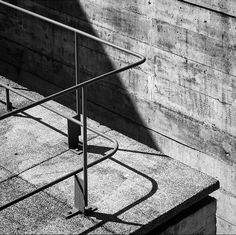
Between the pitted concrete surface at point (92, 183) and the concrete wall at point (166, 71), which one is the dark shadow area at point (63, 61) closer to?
the concrete wall at point (166, 71)

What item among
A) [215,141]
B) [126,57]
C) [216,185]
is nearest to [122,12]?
[126,57]

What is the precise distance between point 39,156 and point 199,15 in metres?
2.66

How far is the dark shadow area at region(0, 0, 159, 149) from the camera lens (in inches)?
360

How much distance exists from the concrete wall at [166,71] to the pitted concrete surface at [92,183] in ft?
6.41

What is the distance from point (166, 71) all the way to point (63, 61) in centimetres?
203

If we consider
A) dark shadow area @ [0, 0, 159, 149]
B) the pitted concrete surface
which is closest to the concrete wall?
dark shadow area @ [0, 0, 159, 149]

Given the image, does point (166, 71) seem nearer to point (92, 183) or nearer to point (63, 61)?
point (63, 61)

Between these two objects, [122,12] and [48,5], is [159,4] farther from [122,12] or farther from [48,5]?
[48,5]

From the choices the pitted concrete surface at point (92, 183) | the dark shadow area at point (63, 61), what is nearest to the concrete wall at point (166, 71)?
the dark shadow area at point (63, 61)

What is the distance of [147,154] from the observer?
19.7 feet

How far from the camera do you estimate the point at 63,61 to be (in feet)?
32.6

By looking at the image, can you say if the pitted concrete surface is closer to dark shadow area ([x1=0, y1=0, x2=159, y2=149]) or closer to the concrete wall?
the concrete wall

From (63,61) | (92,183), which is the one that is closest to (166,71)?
(63,61)

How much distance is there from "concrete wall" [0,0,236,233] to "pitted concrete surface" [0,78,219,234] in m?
1.95
